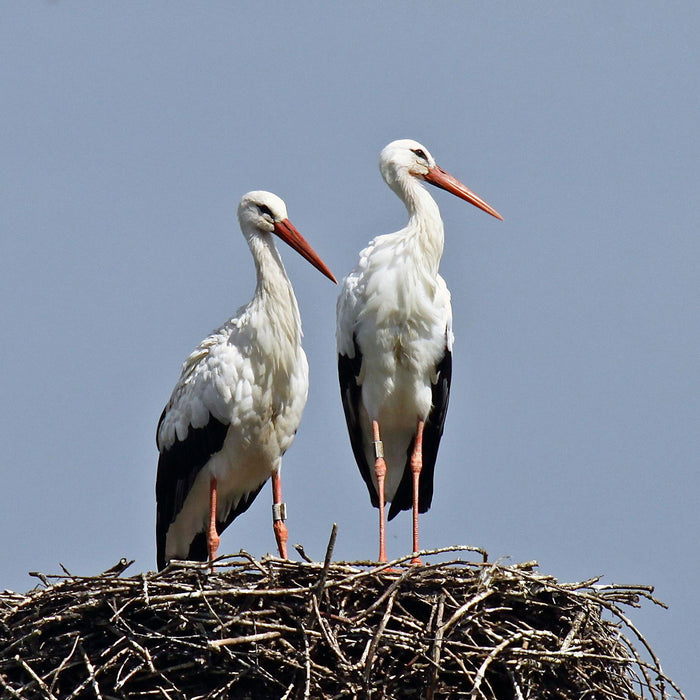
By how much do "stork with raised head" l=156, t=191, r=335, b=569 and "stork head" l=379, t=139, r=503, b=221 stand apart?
64 cm

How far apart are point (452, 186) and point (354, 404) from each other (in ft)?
4.30

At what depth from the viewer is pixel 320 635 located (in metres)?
5.46

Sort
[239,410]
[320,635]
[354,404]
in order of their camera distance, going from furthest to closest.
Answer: [354,404], [239,410], [320,635]

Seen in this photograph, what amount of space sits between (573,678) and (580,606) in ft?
0.95

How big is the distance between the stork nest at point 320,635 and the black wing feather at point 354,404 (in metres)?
1.64

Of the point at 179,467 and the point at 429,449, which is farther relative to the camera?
the point at 429,449

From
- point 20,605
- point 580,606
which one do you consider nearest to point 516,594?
point 580,606

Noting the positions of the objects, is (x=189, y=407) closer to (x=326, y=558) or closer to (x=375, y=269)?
(x=375, y=269)

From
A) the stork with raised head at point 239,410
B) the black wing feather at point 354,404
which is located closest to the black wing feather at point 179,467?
the stork with raised head at point 239,410

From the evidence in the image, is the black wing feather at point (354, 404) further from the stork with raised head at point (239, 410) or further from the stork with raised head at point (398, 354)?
the stork with raised head at point (239, 410)

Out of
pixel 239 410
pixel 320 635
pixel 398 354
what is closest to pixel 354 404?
pixel 398 354

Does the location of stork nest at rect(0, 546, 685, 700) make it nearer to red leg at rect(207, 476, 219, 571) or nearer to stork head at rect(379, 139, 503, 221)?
red leg at rect(207, 476, 219, 571)

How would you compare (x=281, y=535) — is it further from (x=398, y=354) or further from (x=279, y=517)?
(x=398, y=354)

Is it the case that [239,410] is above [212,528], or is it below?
above
